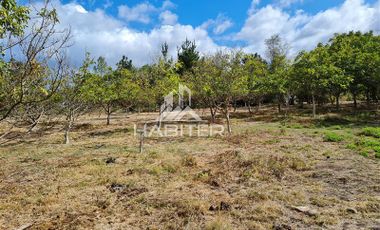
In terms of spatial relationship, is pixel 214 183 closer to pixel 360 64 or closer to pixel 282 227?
pixel 282 227

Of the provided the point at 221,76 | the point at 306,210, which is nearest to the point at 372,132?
the point at 221,76

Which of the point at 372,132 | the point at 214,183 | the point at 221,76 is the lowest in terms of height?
the point at 214,183

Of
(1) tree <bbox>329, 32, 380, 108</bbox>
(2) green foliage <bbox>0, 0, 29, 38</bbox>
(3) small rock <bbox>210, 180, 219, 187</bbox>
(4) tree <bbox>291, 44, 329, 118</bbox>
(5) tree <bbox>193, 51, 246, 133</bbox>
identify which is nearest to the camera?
(2) green foliage <bbox>0, 0, 29, 38</bbox>

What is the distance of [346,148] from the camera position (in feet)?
39.1

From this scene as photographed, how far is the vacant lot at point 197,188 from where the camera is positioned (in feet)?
19.0

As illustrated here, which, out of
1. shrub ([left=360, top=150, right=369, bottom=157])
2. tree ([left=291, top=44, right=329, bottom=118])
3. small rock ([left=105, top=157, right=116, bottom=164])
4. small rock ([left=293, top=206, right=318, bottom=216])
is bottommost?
small rock ([left=293, top=206, right=318, bottom=216])

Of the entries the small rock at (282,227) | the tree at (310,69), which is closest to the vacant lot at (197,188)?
the small rock at (282,227)

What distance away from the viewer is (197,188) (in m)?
7.70

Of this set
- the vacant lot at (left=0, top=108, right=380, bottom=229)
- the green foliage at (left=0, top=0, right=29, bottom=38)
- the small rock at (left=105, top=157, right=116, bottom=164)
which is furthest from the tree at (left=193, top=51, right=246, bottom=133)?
the green foliage at (left=0, top=0, right=29, bottom=38)

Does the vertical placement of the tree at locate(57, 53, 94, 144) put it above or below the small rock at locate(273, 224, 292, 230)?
above

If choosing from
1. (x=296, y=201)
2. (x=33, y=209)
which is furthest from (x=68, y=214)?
(x=296, y=201)

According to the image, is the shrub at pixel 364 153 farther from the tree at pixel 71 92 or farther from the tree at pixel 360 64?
the tree at pixel 360 64

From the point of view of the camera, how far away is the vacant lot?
5.80 m

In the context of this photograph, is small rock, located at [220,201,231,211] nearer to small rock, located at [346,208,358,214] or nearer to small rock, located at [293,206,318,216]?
small rock, located at [293,206,318,216]
